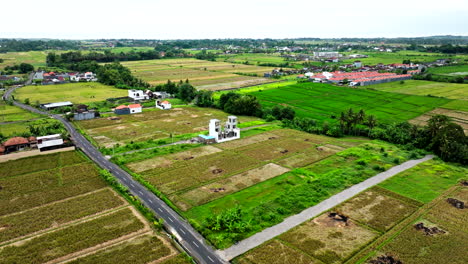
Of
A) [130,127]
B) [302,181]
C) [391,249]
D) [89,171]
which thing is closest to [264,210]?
[302,181]

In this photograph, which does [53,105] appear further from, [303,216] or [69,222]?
[303,216]

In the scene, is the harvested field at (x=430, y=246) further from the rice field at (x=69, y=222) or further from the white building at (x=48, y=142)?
the white building at (x=48, y=142)

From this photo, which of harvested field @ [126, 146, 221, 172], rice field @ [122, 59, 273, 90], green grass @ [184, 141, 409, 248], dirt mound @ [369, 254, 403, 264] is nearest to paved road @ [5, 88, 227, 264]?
green grass @ [184, 141, 409, 248]

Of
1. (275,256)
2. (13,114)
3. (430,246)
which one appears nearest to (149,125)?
(13,114)

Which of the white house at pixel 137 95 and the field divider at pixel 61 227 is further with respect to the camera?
the white house at pixel 137 95

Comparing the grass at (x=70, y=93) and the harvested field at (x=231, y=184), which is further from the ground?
the grass at (x=70, y=93)

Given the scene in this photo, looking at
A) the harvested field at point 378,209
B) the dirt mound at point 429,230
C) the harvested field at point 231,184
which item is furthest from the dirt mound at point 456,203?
the harvested field at point 231,184
